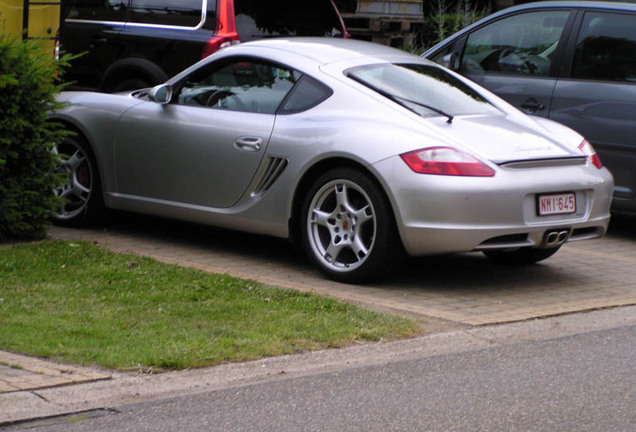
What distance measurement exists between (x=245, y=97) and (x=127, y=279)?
5.62ft

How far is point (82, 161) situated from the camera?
8867mm

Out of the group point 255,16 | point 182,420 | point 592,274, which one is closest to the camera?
point 182,420

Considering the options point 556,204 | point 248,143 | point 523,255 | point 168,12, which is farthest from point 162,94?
point 556,204

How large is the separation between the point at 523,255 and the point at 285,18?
13.1ft

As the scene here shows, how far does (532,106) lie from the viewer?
9.66 metres

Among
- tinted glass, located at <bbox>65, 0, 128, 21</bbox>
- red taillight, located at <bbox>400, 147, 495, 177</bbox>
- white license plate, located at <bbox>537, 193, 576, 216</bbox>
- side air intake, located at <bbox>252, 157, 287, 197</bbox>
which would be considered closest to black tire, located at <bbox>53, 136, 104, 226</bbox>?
side air intake, located at <bbox>252, 157, 287, 197</bbox>

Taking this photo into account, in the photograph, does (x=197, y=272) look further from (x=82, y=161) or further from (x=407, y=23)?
(x=407, y=23)

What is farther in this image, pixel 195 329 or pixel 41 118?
pixel 41 118

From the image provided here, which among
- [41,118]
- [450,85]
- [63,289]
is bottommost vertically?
[63,289]

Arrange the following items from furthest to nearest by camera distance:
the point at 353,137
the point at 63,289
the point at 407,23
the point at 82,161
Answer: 1. the point at 407,23
2. the point at 82,161
3. the point at 353,137
4. the point at 63,289

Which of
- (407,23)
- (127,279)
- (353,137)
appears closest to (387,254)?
(353,137)

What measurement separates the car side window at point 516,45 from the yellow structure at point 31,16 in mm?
6340

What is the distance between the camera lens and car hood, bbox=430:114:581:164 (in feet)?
23.5

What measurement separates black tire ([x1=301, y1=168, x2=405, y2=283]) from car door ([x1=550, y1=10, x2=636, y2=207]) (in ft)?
8.79
